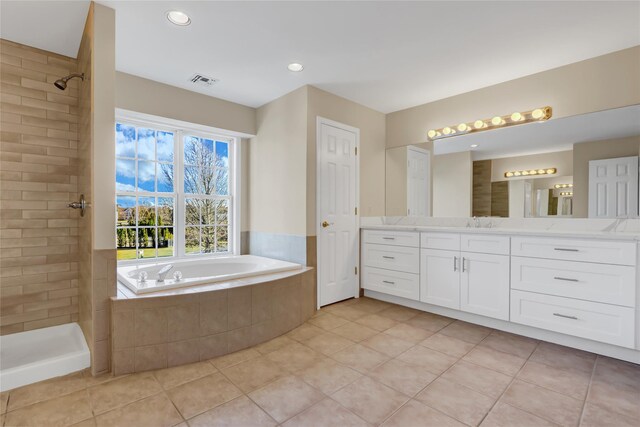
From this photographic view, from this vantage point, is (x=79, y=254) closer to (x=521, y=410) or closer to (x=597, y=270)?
(x=521, y=410)

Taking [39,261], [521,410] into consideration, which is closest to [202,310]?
[39,261]

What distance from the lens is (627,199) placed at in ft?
7.88

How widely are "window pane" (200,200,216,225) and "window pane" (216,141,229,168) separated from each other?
1.60 ft

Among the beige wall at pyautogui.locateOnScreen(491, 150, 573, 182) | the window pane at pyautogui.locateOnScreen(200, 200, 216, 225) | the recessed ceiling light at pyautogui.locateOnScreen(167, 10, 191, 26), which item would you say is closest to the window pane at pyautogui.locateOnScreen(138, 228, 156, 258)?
the window pane at pyautogui.locateOnScreen(200, 200, 216, 225)

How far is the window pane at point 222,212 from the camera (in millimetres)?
3830

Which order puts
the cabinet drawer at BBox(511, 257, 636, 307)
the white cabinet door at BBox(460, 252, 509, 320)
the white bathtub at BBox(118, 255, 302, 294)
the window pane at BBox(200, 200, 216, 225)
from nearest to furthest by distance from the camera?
the cabinet drawer at BBox(511, 257, 636, 307), the white bathtub at BBox(118, 255, 302, 294), the white cabinet door at BBox(460, 252, 509, 320), the window pane at BBox(200, 200, 216, 225)

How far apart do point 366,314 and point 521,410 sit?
5.24ft

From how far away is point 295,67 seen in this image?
274 cm

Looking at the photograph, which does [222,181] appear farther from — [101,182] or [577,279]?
[577,279]

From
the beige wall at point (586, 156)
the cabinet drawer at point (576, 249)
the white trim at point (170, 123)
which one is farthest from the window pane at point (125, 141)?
the beige wall at point (586, 156)

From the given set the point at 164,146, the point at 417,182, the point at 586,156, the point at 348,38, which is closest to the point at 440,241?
the point at 417,182

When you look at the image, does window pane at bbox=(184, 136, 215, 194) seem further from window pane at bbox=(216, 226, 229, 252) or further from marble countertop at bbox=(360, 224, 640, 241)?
marble countertop at bbox=(360, 224, 640, 241)

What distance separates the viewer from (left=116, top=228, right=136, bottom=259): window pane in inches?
123

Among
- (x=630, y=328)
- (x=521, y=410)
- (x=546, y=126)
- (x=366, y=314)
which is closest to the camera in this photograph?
(x=521, y=410)
